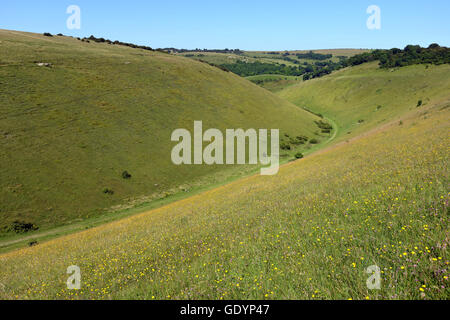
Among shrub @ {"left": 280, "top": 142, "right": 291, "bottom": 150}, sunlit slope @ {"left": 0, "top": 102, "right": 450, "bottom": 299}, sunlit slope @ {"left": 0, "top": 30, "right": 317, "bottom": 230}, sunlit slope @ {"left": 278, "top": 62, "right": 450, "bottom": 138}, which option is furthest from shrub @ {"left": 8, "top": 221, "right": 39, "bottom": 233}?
sunlit slope @ {"left": 278, "top": 62, "right": 450, "bottom": 138}

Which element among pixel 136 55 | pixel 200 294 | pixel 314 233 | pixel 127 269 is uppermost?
pixel 136 55

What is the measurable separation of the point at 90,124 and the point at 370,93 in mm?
118898

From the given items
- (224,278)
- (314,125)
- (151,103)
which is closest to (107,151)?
(151,103)

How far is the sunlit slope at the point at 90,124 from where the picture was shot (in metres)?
31.1

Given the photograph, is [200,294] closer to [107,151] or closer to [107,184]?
[107,184]

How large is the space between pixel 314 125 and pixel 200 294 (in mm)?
89840

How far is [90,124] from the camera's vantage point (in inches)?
1772

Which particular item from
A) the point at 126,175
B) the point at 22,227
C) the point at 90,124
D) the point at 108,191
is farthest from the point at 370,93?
the point at 22,227

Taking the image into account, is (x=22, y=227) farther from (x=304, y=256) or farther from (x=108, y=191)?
(x=304, y=256)

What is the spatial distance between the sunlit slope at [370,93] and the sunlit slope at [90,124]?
98.0 ft

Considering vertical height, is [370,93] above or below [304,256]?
above

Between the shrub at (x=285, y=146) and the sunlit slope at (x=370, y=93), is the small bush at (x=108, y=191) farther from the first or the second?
the sunlit slope at (x=370, y=93)

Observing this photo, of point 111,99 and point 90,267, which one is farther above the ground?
point 111,99

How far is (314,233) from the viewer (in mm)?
6344
